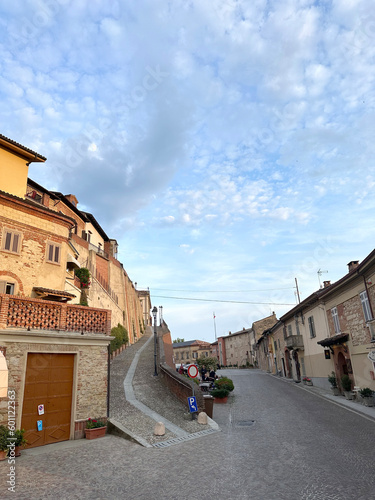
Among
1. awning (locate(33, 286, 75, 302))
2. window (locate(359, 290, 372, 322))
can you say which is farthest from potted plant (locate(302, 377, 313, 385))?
awning (locate(33, 286, 75, 302))

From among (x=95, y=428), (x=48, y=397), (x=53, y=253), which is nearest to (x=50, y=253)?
(x=53, y=253)

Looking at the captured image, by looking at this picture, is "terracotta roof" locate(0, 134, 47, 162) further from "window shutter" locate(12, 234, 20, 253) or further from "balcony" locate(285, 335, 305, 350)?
"balcony" locate(285, 335, 305, 350)

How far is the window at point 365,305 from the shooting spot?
17705 millimetres

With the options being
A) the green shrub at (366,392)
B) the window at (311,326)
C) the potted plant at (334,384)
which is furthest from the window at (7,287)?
the window at (311,326)

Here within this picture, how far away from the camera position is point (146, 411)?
1340cm

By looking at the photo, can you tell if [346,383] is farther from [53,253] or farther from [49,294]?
[53,253]

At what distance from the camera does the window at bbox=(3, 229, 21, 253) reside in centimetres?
1394

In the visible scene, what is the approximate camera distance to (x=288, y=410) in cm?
1598

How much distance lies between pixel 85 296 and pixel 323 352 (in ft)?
63.8

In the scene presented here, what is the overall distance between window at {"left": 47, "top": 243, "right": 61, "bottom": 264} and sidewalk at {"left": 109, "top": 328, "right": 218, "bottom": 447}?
23.2 feet

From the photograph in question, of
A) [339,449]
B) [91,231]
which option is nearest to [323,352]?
[339,449]

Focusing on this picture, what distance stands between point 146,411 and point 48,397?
460cm

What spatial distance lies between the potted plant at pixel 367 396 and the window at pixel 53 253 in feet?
57.1

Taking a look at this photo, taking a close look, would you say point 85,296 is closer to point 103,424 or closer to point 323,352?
point 103,424
